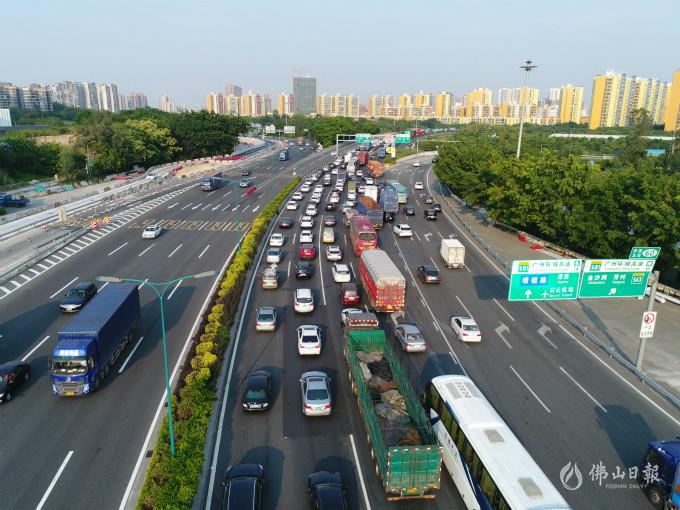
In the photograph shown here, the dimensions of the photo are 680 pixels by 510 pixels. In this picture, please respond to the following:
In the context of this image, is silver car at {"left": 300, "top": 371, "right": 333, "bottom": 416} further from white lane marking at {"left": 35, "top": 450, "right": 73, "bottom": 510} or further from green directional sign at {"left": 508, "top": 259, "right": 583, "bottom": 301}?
green directional sign at {"left": 508, "top": 259, "right": 583, "bottom": 301}

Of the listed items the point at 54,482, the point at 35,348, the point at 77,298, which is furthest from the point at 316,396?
the point at 77,298

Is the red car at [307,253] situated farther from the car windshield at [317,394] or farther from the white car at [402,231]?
the car windshield at [317,394]

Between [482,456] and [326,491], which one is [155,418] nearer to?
[326,491]

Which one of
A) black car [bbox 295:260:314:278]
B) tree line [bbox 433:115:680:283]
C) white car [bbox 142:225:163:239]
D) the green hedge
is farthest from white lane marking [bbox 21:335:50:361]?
tree line [bbox 433:115:680:283]

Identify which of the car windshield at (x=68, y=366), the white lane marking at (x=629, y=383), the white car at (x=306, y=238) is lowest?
the white lane marking at (x=629, y=383)

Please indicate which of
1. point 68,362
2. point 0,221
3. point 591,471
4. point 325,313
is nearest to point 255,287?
point 325,313

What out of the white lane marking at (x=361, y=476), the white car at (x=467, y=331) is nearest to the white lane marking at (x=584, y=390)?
the white car at (x=467, y=331)
